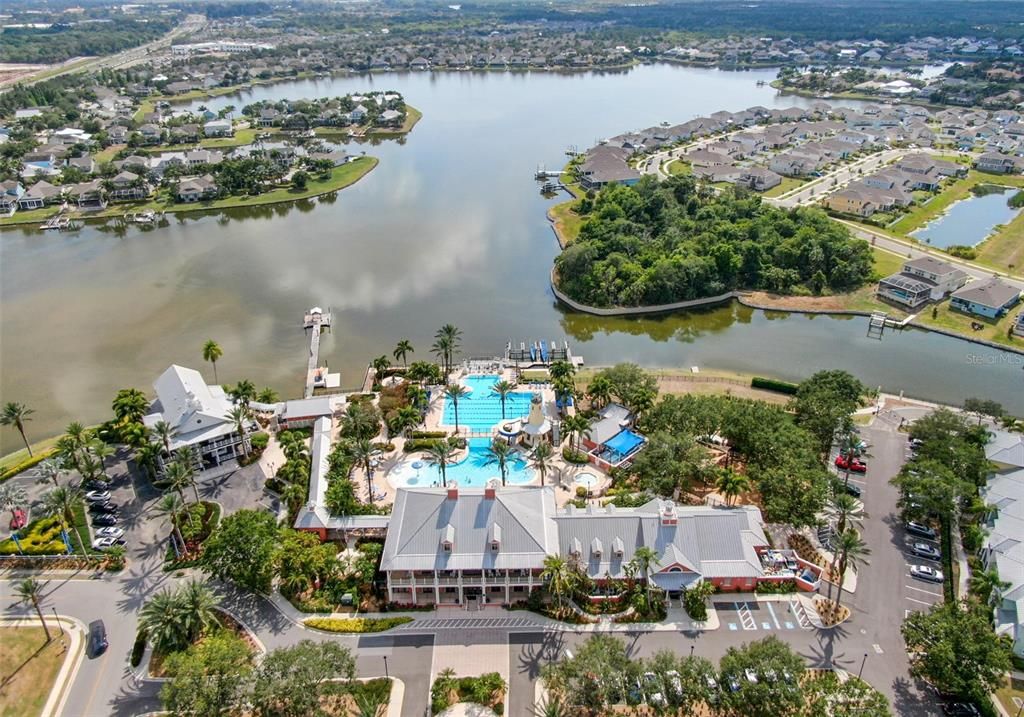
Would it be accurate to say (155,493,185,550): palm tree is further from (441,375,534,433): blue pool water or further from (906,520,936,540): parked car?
(906,520,936,540): parked car

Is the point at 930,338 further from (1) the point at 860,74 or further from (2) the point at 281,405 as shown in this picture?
(1) the point at 860,74

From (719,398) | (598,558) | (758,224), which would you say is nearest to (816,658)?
(598,558)

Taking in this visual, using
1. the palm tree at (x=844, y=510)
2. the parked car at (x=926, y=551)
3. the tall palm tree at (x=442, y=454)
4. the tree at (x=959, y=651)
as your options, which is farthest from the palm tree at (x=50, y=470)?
the parked car at (x=926, y=551)

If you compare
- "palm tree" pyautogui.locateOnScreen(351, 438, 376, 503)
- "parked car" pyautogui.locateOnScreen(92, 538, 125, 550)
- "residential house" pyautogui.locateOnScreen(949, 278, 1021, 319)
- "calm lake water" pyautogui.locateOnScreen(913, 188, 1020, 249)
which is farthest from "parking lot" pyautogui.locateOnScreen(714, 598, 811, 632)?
"calm lake water" pyautogui.locateOnScreen(913, 188, 1020, 249)

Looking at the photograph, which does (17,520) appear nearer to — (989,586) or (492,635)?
(492,635)

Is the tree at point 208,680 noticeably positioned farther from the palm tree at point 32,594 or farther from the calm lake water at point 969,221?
the calm lake water at point 969,221

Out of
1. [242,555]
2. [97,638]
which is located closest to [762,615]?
[242,555]
